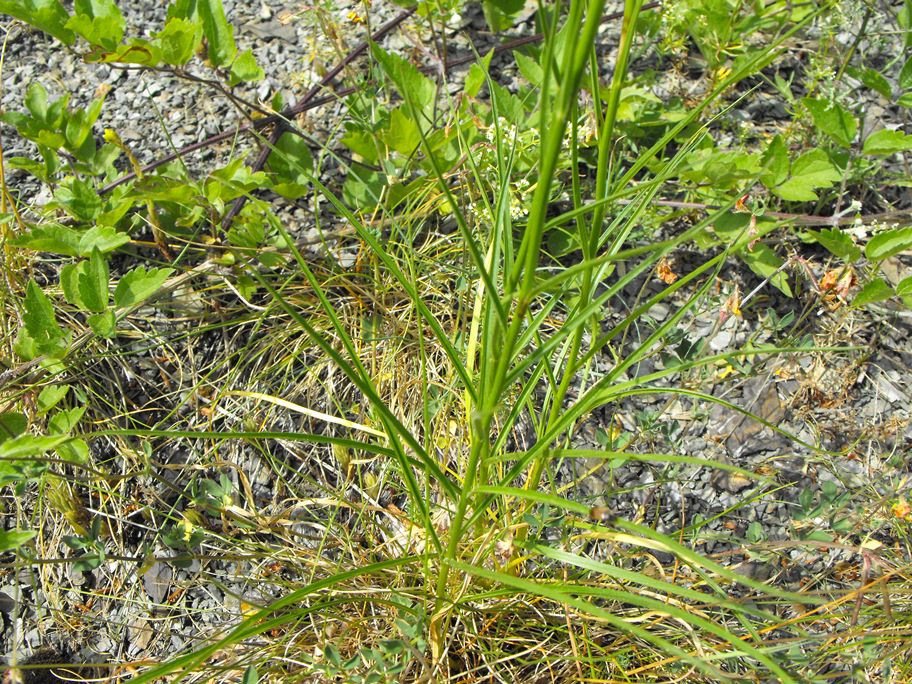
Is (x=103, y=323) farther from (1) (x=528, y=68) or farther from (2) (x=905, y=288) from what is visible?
(2) (x=905, y=288)

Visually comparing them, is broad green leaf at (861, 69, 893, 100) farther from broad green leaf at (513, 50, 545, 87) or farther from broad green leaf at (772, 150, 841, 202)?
broad green leaf at (513, 50, 545, 87)

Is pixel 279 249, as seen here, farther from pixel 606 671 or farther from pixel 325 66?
pixel 606 671

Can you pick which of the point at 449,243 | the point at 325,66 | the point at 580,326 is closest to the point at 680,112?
the point at 449,243

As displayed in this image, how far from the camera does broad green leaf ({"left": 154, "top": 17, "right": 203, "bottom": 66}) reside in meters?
1.62

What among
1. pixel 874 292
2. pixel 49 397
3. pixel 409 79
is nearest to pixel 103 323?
pixel 49 397

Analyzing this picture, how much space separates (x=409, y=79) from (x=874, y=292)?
108 cm

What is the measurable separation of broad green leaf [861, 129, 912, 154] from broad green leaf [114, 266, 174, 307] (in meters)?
1.48

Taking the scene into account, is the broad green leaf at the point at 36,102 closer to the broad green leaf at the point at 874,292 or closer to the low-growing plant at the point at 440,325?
the low-growing plant at the point at 440,325

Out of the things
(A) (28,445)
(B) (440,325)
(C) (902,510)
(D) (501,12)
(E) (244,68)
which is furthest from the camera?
(D) (501,12)

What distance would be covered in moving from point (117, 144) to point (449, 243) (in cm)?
78

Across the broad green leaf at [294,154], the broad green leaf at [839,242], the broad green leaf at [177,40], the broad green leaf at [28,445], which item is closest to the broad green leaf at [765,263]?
the broad green leaf at [839,242]

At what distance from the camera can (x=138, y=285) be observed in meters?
1.49

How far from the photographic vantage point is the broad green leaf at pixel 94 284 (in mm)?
1432

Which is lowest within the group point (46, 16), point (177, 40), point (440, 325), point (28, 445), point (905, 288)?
point (905, 288)
